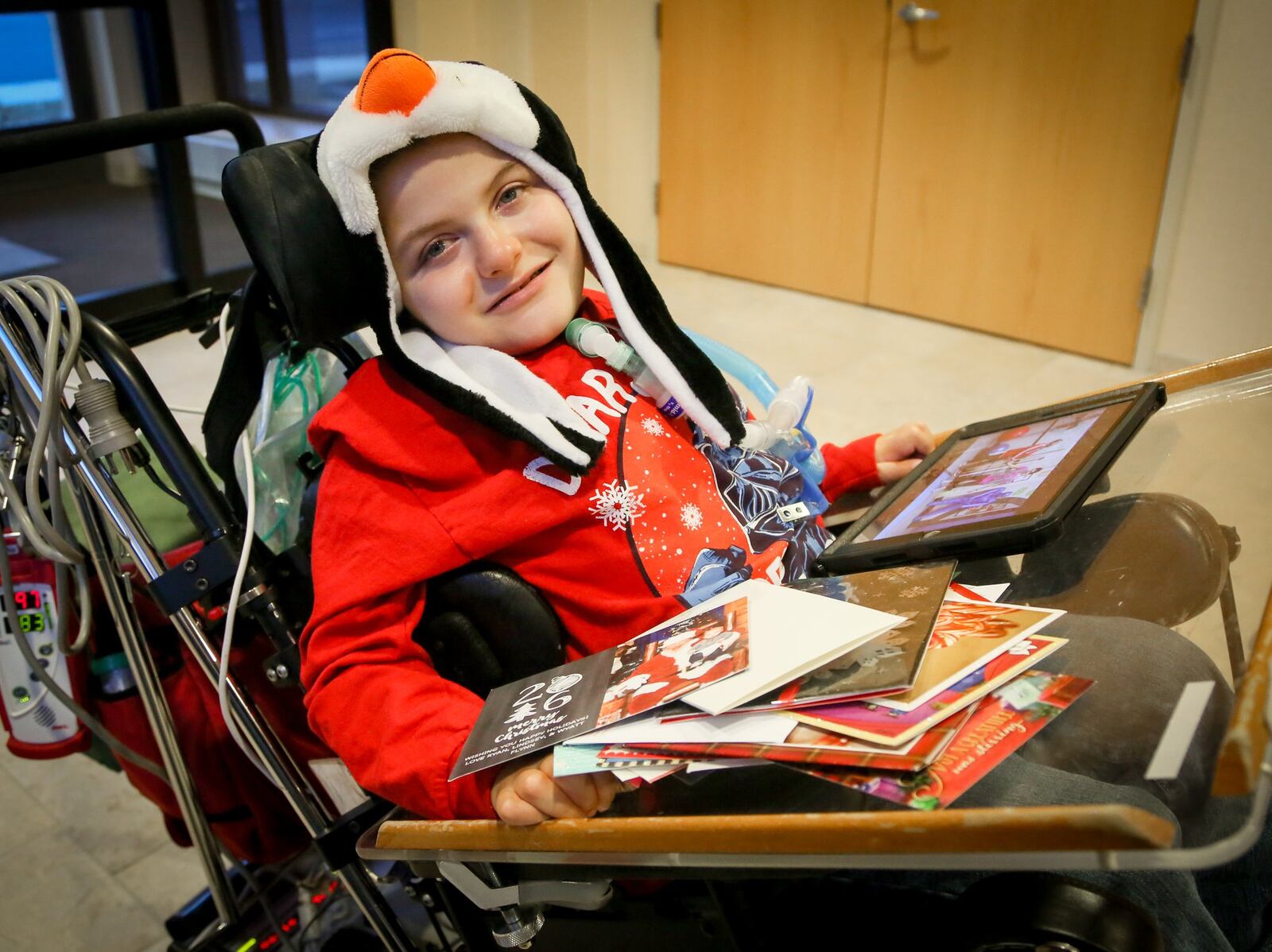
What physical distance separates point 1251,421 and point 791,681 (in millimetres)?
→ 689

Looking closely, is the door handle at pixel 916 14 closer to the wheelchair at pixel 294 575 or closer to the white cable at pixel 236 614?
the wheelchair at pixel 294 575

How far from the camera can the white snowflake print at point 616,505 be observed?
1.11 meters

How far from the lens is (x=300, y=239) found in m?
1.03

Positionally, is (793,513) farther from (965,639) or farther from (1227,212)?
(1227,212)

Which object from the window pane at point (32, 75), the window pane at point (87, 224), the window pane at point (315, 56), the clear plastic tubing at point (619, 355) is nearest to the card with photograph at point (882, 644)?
the clear plastic tubing at point (619, 355)

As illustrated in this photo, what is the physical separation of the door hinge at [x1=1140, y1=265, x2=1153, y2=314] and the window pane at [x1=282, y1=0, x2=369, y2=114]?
12.6 ft

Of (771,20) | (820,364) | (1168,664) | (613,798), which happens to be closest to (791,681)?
(613,798)

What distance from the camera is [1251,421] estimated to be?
3.77ft

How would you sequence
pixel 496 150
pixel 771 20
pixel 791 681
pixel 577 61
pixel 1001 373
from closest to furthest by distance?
pixel 791 681 → pixel 496 150 → pixel 1001 373 → pixel 771 20 → pixel 577 61

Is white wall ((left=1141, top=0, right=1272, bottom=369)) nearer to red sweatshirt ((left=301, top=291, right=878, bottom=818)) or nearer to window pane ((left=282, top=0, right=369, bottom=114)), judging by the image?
red sweatshirt ((left=301, top=291, right=878, bottom=818))

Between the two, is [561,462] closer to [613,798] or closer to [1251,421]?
[613,798]

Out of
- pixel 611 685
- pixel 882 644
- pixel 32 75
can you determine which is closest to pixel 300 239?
pixel 611 685

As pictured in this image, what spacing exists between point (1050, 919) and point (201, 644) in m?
0.79

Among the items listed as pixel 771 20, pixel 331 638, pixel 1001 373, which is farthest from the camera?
pixel 771 20
